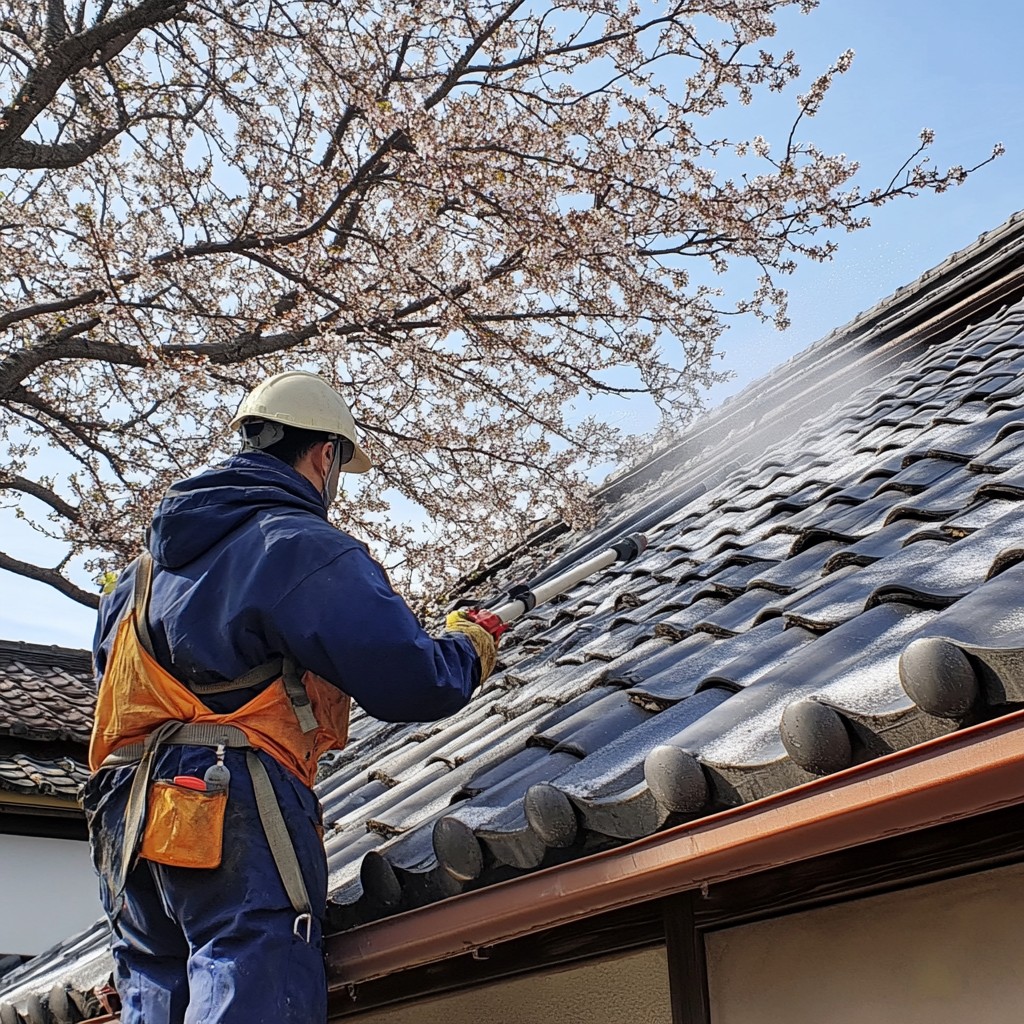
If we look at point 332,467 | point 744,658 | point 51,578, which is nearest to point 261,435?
point 332,467

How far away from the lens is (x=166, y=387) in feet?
26.0

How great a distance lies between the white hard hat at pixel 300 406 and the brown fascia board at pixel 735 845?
1.33 m

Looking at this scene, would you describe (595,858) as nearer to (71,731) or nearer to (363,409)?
(363,409)

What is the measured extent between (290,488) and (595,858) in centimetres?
126

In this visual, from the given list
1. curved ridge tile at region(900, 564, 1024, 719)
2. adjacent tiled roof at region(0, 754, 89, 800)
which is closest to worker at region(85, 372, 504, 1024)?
curved ridge tile at region(900, 564, 1024, 719)

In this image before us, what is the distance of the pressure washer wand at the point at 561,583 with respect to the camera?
392cm

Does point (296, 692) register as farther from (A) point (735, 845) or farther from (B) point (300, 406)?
(A) point (735, 845)

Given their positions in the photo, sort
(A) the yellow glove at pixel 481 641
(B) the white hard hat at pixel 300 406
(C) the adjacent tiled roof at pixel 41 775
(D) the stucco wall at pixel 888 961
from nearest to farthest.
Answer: (D) the stucco wall at pixel 888 961, (A) the yellow glove at pixel 481 641, (B) the white hard hat at pixel 300 406, (C) the adjacent tiled roof at pixel 41 775

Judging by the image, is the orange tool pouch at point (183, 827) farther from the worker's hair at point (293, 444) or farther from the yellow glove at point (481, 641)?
the worker's hair at point (293, 444)

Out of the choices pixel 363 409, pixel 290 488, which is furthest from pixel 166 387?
pixel 290 488

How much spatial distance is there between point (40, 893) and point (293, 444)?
10218 millimetres

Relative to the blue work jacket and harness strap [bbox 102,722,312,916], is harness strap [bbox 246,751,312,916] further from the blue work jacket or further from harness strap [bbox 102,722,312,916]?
the blue work jacket

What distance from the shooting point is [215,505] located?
111 inches

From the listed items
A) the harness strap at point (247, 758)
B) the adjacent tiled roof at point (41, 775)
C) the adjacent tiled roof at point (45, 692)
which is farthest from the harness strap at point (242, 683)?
the adjacent tiled roof at point (45, 692)
